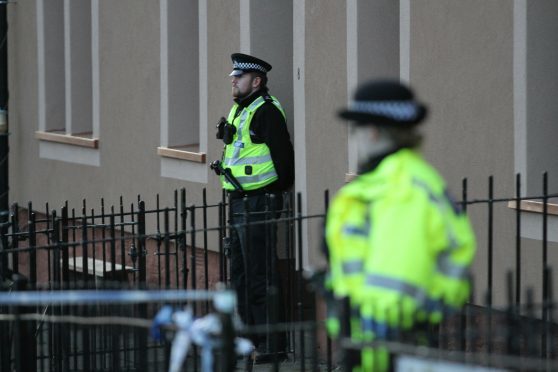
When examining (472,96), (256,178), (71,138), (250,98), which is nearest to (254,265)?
(256,178)

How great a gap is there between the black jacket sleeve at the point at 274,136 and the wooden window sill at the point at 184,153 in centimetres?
257

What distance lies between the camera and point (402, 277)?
4.58 m

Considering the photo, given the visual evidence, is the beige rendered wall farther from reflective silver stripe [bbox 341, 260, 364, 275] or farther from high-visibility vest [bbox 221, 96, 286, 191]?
reflective silver stripe [bbox 341, 260, 364, 275]

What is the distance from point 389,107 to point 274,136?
17.1ft

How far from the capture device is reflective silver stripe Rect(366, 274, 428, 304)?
15.1 feet

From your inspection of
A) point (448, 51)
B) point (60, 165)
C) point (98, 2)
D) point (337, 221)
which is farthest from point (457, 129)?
point (60, 165)

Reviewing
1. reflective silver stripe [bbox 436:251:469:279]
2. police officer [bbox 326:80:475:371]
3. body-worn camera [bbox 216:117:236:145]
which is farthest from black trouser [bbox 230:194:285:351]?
reflective silver stripe [bbox 436:251:469:279]

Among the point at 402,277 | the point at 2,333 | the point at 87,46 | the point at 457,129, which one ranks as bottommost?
the point at 2,333

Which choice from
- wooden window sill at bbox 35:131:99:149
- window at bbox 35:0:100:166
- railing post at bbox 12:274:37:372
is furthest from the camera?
window at bbox 35:0:100:166

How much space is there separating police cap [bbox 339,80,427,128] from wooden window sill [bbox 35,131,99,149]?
1028cm

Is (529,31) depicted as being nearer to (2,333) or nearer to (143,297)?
(2,333)

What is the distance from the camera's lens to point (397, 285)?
15.0 ft

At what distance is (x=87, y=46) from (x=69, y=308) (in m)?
7.90

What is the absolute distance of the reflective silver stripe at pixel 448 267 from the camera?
4746 mm
